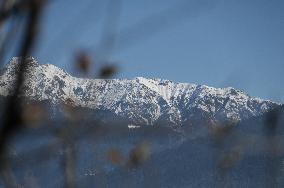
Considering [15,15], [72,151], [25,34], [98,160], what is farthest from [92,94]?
[25,34]

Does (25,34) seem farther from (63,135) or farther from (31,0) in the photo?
(63,135)

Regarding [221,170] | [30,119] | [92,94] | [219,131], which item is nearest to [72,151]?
[92,94]

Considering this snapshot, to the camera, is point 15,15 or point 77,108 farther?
point 77,108

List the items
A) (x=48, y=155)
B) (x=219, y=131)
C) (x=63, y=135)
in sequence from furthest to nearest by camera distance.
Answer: (x=219, y=131) → (x=63, y=135) → (x=48, y=155)

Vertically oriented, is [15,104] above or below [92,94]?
below

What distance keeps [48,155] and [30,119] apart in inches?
8.5

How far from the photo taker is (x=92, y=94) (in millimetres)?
1700

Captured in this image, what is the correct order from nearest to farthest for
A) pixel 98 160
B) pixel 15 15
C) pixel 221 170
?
1. pixel 15 15
2. pixel 98 160
3. pixel 221 170

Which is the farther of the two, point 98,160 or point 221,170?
point 221,170

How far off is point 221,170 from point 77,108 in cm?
140

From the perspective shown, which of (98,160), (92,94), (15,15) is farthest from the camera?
(98,160)

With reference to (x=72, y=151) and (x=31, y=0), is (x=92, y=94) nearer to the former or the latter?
(x=72, y=151)

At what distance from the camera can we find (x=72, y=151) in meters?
1.53

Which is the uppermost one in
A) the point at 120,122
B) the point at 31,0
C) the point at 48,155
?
the point at 31,0
